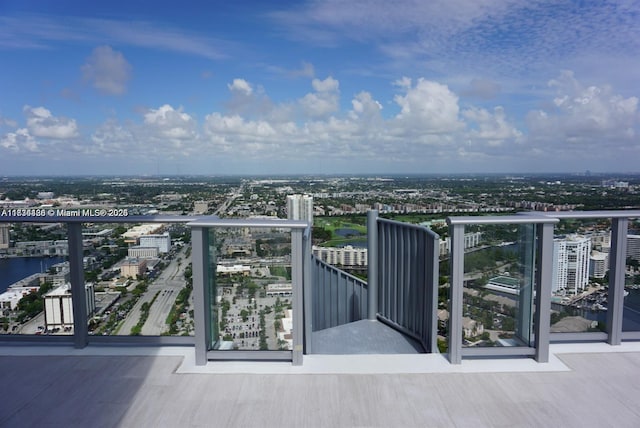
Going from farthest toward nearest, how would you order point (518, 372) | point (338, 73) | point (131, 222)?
1. point (338, 73)
2. point (131, 222)
3. point (518, 372)

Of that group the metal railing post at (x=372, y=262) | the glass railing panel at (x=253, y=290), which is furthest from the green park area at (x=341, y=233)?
the glass railing panel at (x=253, y=290)

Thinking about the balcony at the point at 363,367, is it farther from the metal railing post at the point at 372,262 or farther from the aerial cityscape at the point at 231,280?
the metal railing post at the point at 372,262

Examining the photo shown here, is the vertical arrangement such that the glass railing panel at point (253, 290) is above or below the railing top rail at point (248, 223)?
below

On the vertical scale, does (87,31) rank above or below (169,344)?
above

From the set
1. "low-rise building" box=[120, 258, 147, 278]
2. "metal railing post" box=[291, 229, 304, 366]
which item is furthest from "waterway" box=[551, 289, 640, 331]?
"low-rise building" box=[120, 258, 147, 278]

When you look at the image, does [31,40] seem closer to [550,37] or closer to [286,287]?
[550,37]

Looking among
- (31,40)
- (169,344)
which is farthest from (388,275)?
(31,40)

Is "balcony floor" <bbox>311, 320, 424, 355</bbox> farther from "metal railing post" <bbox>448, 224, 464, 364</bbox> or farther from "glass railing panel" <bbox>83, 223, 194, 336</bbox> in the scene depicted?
"glass railing panel" <bbox>83, 223, 194, 336</bbox>
